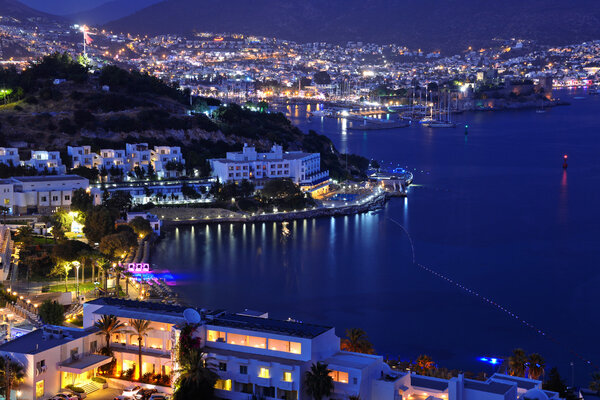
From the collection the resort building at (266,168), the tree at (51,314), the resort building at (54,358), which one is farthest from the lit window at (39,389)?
the resort building at (266,168)

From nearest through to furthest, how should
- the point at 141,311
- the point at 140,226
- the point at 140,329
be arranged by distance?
the point at 140,329 < the point at 141,311 < the point at 140,226

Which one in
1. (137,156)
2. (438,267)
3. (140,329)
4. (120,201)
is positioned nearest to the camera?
(140,329)

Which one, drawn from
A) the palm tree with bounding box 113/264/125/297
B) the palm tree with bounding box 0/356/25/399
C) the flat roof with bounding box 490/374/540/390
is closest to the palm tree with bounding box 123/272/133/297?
the palm tree with bounding box 113/264/125/297

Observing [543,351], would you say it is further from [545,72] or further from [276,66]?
[545,72]

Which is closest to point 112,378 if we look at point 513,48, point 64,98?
point 64,98

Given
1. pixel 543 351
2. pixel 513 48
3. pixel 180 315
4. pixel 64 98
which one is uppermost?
pixel 513 48

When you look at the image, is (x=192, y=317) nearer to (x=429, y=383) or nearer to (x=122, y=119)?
(x=429, y=383)

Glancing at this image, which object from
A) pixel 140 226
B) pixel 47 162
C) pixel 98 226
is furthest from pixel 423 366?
pixel 47 162
